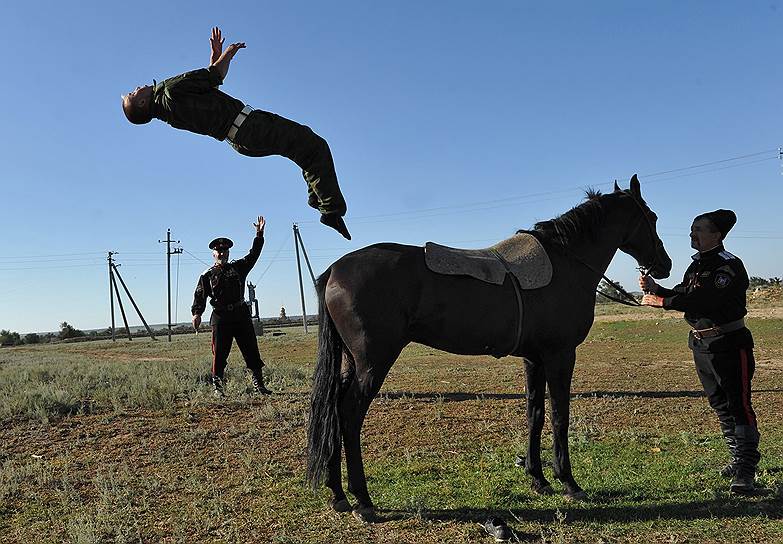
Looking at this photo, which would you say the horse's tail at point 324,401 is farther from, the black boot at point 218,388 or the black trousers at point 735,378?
the black boot at point 218,388

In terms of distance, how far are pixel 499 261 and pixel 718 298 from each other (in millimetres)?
1800

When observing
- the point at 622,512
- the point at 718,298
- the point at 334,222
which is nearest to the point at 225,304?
the point at 334,222

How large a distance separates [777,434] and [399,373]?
819cm

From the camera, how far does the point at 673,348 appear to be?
17.6 m

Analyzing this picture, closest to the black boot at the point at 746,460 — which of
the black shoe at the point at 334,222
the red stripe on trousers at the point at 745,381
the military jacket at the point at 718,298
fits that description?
the red stripe on trousers at the point at 745,381

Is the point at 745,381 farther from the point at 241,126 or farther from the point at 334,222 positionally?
the point at 241,126

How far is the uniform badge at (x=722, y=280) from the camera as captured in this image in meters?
4.73

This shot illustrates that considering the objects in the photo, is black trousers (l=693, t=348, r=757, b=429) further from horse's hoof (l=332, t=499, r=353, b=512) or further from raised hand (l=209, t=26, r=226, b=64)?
raised hand (l=209, t=26, r=226, b=64)

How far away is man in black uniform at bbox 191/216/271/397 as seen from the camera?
931 cm

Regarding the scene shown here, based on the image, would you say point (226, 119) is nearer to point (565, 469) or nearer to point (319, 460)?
point (319, 460)

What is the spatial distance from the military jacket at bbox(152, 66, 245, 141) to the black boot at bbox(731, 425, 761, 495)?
15.2 ft

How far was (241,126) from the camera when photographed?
3.75 metres

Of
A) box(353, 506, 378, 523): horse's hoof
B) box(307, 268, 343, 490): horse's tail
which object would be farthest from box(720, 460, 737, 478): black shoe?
box(307, 268, 343, 490): horse's tail

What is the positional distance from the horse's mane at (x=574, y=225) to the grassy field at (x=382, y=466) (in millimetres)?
2107
